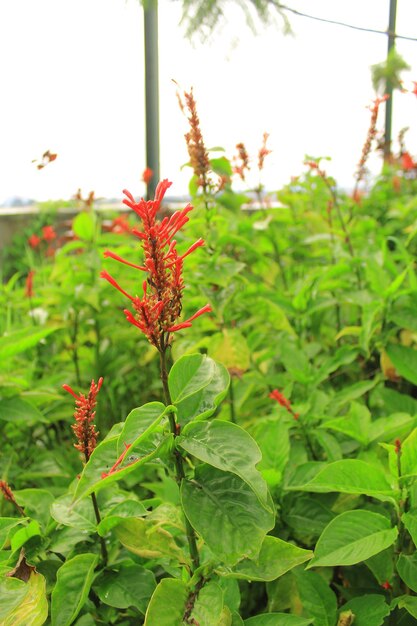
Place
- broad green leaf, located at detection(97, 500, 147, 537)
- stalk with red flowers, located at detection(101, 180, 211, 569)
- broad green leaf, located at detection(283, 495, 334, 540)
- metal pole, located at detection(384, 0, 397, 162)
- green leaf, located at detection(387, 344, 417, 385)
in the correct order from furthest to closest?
metal pole, located at detection(384, 0, 397, 162), green leaf, located at detection(387, 344, 417, 385), broad green leaf, located at detection(283, 495, 334, 540), broad green leaf, located at detection(97, 500, 147, 537), stalk with red flowers, located at detection(101, 180, 211, 569)

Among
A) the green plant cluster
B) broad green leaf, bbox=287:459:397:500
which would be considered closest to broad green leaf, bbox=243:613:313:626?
the green plant cluster

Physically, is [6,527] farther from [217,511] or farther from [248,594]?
[248,594]

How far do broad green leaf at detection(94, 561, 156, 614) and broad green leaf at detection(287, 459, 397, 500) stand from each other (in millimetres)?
167

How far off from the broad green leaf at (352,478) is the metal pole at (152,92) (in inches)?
68.7

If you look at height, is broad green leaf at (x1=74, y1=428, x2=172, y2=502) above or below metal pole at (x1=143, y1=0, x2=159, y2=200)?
below

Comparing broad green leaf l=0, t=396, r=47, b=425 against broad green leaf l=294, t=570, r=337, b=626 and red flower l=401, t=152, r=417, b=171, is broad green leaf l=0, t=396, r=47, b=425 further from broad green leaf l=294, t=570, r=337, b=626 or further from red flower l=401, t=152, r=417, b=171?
red flower l=401, t=152, r=417, b=171

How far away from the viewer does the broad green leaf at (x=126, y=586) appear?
0.54 meters

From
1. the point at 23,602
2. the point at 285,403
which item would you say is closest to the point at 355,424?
the point at 285,403

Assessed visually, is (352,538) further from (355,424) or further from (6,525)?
(6,525)

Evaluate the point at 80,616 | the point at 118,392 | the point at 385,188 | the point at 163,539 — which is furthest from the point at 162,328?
the point at 385,188

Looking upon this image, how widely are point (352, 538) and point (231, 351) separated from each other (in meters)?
0.38

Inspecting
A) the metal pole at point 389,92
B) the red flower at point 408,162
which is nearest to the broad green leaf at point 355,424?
the metal pole at point 389,92

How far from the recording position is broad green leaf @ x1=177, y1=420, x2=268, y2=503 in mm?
430

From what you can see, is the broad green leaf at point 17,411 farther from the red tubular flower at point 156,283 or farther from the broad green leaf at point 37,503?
the red tubular flower at point 156,283
